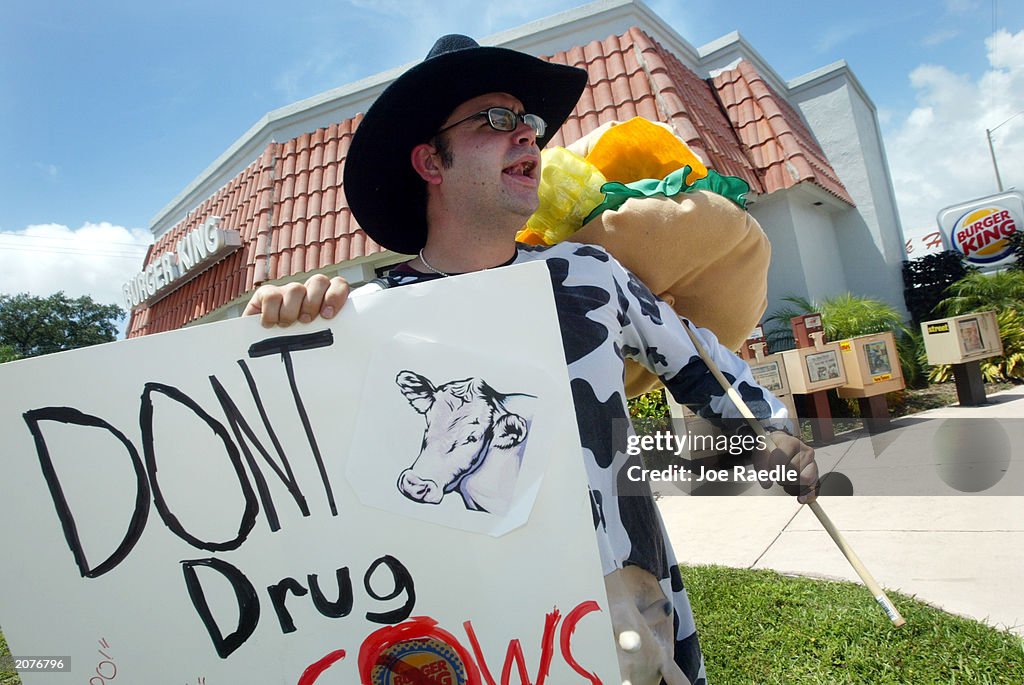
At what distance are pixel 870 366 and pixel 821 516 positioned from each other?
6.08 metres

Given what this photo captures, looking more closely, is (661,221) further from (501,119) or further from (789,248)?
(789,248)

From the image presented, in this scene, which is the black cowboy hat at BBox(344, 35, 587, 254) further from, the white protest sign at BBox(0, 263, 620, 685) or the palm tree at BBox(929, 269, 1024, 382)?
the palm tree at BBox(929, 269, 1024, 382)

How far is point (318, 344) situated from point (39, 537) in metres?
0.58

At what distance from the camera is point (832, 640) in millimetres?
2658

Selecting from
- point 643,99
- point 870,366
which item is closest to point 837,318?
point 870,366

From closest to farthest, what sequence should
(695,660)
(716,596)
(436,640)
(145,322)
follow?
(436,640) < (695,660) < (716,596) < (145,322)

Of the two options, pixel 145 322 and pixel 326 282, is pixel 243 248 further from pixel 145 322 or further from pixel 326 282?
pixel 326 282

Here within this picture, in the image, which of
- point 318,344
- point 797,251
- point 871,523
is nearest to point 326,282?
point 318,344

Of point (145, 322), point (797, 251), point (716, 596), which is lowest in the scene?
point (716, 596)

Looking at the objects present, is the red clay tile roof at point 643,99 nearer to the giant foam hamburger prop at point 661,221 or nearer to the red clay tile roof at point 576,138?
the red clay tile roof at point 576,138

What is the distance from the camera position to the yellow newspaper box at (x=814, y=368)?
6422mm

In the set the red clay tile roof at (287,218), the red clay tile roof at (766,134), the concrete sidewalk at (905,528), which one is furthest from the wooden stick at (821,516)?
the red clay tile roof at (766,134)

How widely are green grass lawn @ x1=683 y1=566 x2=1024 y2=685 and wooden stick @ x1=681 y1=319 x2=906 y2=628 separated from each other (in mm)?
1229

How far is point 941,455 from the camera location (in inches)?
208
